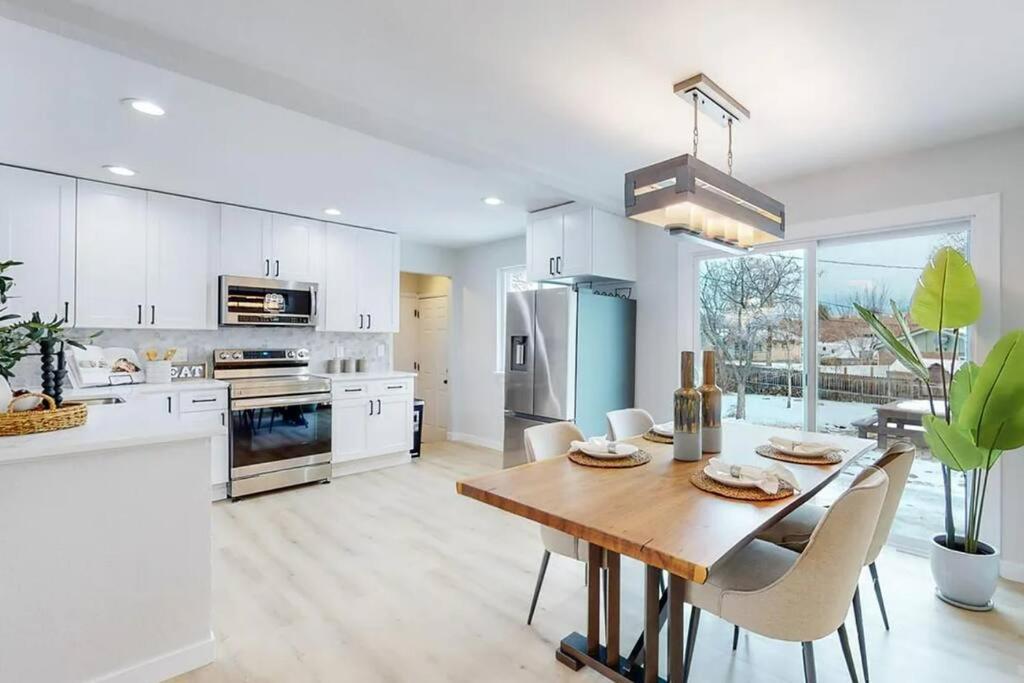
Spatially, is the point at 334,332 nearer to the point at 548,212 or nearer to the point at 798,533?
the point at 548,212

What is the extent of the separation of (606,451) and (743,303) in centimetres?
242

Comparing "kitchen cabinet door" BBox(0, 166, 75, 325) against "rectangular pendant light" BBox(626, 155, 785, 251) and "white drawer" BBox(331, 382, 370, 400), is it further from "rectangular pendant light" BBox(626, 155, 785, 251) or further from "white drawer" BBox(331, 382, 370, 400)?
"rectangular pendant light" BBox(626, 155, 785, 251)

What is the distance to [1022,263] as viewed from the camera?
2.70 m

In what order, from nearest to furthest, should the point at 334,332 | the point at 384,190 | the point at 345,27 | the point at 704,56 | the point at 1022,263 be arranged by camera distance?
1. the point at 345,27
2. the point at 704,56
3. the point at 1022,263
4. the point at 384,190
5. the point at 334,332

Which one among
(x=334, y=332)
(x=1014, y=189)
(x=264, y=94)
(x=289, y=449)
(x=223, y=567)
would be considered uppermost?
(x=264, y=94)

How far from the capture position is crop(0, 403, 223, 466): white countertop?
5.37 ft

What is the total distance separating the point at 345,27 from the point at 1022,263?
3.56 meters

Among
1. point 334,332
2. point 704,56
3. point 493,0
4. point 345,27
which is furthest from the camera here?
point 334,332

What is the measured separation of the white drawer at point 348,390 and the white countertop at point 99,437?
245cm

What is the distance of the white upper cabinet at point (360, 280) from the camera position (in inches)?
195

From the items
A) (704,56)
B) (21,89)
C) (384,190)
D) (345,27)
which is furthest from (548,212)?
(21,89)

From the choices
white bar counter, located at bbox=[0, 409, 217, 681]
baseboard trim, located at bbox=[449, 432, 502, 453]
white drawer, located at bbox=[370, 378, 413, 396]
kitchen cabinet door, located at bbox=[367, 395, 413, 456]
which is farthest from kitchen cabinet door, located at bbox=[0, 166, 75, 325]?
baseboard trim, located at bbox=[449, 432, 502, 453]

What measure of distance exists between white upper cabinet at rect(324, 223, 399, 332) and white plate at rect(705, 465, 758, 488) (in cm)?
407

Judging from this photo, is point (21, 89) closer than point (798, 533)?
No
